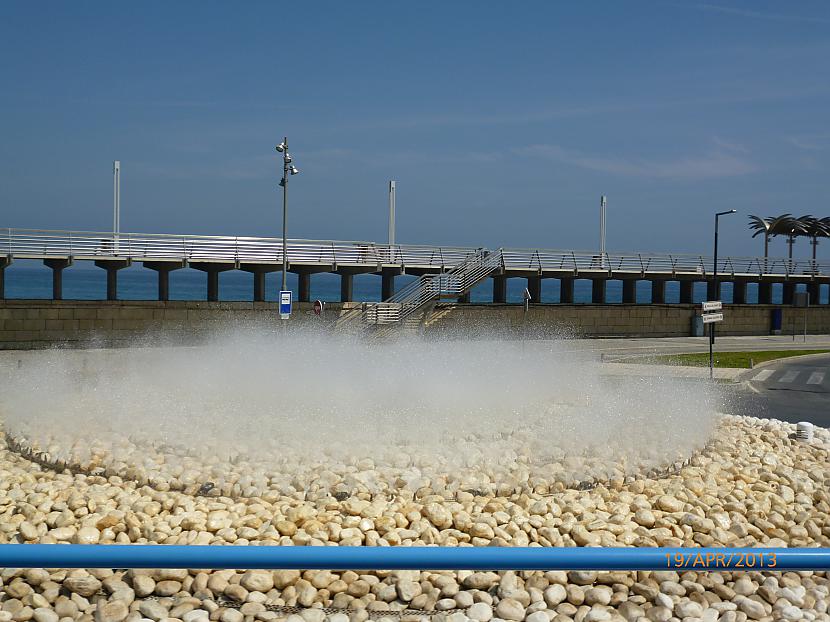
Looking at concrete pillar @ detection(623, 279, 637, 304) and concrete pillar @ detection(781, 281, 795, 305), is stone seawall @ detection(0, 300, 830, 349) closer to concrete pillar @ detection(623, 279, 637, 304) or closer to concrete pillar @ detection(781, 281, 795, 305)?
concrete pillar @ detection(623, 279, 637, 304)

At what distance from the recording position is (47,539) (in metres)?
7.35

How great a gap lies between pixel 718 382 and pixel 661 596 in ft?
74.4

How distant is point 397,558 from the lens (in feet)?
8.16

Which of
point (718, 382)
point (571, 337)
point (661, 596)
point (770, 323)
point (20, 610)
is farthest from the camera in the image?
point (770, 323)

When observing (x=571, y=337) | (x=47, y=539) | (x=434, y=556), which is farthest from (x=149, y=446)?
(x=571, y=337)

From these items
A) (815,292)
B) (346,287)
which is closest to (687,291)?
(815,292)

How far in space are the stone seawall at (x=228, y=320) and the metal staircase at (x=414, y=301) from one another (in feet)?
2.33

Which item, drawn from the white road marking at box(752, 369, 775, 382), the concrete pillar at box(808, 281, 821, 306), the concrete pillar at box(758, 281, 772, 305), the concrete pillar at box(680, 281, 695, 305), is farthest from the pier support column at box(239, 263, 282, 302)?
the concrete pillar at box(808, 281, 821, 306)

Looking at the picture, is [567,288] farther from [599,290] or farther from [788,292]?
[788,292]

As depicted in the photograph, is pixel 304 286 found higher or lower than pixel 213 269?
lower

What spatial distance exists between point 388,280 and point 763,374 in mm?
22341

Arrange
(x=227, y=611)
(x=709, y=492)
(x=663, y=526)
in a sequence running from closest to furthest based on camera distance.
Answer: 1. (x=227, y=611)
2. (x=663, y=526)
3. (x=709, y=492)

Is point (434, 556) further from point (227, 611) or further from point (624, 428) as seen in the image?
point (624, 428)
